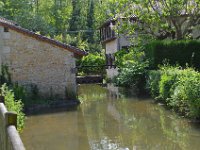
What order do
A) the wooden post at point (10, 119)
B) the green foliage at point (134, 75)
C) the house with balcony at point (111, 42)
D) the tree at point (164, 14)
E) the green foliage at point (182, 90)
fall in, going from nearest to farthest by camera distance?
the wooden post at point (10, 119) < the green foliage at point (182, 90) < the tree at point (164, 14) < the green foliage at point (134, 75) < the house with balcony at point (111, 42)

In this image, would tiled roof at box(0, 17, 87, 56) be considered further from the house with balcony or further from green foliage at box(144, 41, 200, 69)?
the house with balcony

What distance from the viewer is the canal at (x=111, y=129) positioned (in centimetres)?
1242

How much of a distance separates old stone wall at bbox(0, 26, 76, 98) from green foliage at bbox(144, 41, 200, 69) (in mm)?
7242

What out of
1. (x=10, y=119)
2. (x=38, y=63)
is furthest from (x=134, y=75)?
(x=10, y=119)

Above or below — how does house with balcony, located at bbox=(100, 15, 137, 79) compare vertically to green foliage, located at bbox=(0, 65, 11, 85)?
Answer: above

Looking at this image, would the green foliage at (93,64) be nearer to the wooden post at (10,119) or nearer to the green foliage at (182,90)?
the green foliage at (182,90)

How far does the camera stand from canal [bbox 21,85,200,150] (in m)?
12.4

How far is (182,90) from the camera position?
636 inches

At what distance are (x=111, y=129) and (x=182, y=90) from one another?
3216 millimetres

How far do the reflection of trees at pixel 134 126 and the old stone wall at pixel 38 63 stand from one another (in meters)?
1.89

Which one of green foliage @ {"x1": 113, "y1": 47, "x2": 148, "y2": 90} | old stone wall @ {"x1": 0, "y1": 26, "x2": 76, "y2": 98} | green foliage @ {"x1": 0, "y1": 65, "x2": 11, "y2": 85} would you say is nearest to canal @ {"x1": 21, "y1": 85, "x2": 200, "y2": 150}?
old stone wall @ {"x1": 0, "y1": 26, "x2": 76, "y2": 98}

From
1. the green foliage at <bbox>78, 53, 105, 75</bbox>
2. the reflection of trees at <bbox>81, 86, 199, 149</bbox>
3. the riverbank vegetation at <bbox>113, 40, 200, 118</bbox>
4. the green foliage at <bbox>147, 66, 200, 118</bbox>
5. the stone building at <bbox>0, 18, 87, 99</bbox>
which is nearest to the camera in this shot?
the reflection of trees at <bbox>81, 86, 199, 149</bbox>

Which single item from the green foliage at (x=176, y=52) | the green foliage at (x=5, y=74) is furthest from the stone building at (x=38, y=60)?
the green foliage at (x=176, y=52)

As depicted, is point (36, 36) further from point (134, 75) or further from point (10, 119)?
point (10, 119)
